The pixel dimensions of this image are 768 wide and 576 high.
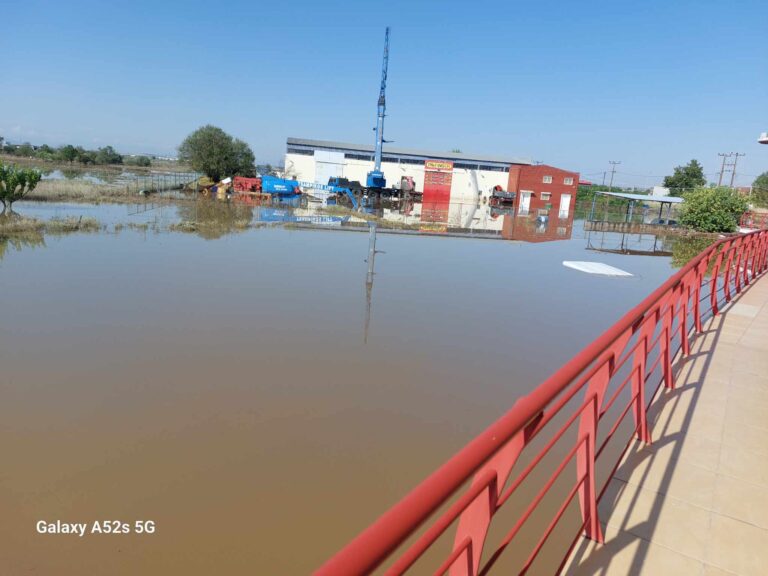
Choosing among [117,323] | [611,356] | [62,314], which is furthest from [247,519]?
[62,314]

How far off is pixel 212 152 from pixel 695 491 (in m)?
50.3

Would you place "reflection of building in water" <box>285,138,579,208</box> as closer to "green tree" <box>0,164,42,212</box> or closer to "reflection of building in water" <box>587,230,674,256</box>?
"reflection of building in water" <box>587,230,674,256</box>

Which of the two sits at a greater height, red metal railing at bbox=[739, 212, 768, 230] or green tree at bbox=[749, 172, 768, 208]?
green tree at bbox=[749, 172, 768, 208]

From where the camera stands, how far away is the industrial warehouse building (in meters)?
45.1

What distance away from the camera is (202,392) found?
19.1ft

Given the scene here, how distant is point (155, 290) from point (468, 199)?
40749 mm

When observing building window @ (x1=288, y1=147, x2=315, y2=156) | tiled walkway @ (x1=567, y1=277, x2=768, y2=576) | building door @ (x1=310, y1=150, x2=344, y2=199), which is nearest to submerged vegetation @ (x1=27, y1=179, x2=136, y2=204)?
building door @ (x1=310, y1=150, x2=344, y2=199)

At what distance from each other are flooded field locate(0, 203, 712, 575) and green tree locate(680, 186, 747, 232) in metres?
17.9

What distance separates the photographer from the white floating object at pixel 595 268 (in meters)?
15.3

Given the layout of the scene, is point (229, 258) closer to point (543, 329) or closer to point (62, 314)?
point (62, 314)

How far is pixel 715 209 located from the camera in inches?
1096

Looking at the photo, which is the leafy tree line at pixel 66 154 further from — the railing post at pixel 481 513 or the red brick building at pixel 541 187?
the railing post at pixel 481 513

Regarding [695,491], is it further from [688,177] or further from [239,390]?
[688,177]

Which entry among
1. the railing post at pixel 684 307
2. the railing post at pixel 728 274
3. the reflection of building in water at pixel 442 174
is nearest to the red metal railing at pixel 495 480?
the railing post at pixel 684 307
